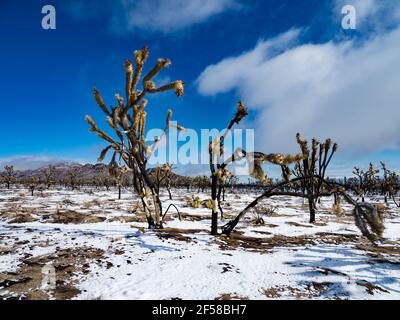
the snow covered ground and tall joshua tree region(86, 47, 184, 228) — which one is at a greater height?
tall joshua tree region(86, 47, 184, 228)

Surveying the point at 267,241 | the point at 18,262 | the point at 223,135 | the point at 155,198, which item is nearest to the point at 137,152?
the point at 155,198

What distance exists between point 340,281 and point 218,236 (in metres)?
3.72

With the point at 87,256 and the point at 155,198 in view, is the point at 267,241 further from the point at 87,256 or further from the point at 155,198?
the point at 87,256

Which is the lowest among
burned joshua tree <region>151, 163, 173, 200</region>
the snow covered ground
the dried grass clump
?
the snow covered ground

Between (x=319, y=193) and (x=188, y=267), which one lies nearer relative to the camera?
(x=188, y=267)

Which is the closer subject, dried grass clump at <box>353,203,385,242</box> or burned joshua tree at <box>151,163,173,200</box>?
dried grass clump at <box>353,203,385,242</box>

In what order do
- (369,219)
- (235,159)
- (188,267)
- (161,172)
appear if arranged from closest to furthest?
(188,267)
(369,219)
(235,159)
(161,172)

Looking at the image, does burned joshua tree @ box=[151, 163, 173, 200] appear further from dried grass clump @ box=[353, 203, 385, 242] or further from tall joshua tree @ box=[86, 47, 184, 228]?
dried grass clump @ box=[353, 203, 385, 242]

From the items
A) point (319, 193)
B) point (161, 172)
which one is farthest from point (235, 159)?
point (161, 172)

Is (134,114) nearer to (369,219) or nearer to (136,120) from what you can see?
(136,120)

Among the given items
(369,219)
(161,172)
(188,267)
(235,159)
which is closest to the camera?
(188,267)

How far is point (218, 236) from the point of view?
788 cm

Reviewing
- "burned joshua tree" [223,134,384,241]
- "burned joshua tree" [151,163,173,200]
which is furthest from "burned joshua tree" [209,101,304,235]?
"burned joshua tree" [151,163,173,200]

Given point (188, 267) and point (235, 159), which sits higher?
point (235, 159)
